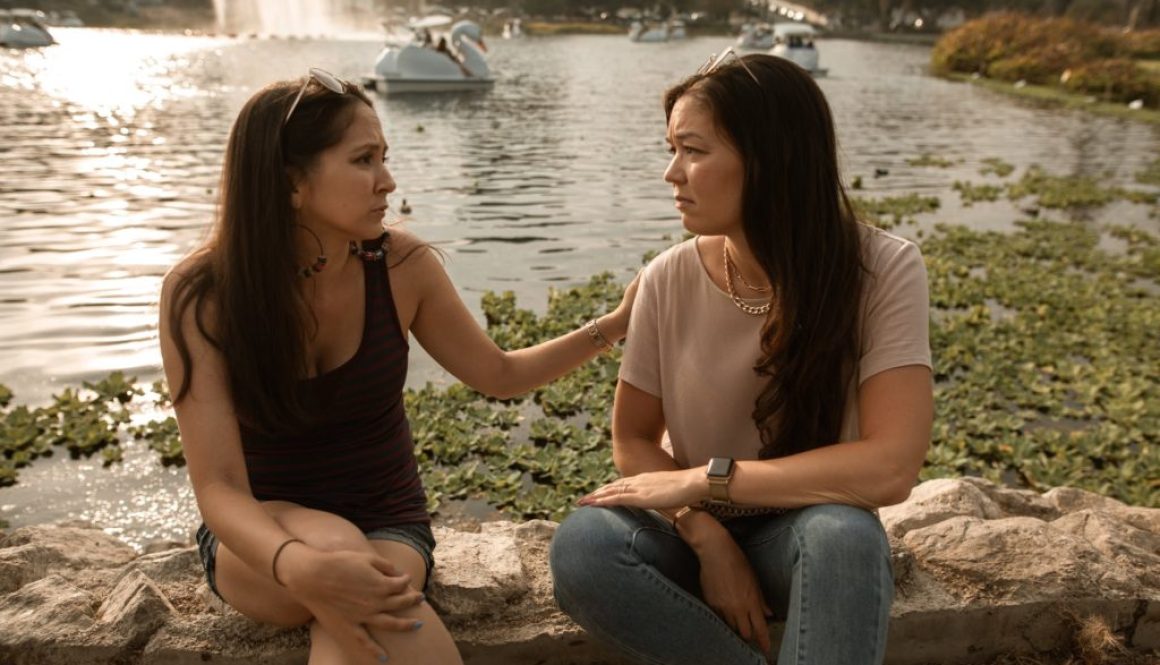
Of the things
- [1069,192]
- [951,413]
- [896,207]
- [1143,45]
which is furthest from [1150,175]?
[1143,45]

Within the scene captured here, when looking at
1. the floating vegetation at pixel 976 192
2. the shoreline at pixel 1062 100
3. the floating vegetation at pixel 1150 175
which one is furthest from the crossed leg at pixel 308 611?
the shoreline at pixel 1062 100

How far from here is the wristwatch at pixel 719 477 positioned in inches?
102

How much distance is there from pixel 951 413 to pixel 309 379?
4967mm

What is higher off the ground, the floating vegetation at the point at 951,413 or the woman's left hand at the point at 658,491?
the woman's left hand at the point at 658,491

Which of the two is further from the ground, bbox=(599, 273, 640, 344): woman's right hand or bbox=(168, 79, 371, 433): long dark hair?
bbox=(168, 79, 371, 433): long dark hair

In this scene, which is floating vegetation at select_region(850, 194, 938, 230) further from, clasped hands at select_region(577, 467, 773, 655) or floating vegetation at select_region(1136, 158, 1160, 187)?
clasped hands at select_region(577, 467, 773, 655)

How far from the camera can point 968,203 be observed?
47.9 ft

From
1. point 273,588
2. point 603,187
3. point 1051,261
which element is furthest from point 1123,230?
point 273,588

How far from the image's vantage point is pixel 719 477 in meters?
2.60

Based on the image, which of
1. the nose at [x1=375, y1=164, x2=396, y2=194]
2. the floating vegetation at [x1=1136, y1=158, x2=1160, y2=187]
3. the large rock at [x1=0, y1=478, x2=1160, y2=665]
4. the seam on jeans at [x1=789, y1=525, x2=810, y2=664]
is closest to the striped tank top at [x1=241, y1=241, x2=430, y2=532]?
the nose at [x1=375, y1=164, x2=396, y2=194]

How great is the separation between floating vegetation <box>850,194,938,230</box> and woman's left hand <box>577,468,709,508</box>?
36.4ft

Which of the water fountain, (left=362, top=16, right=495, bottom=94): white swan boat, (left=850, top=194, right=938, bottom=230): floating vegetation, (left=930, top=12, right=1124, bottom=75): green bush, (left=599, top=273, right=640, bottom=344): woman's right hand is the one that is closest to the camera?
(left=599, top=273, right=640, bottom=344): woman's right hand

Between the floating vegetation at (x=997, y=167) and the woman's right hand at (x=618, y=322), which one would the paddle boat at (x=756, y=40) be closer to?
the floating vegetation at (x=997, y=167)

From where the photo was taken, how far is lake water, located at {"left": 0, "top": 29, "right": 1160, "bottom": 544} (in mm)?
7453
